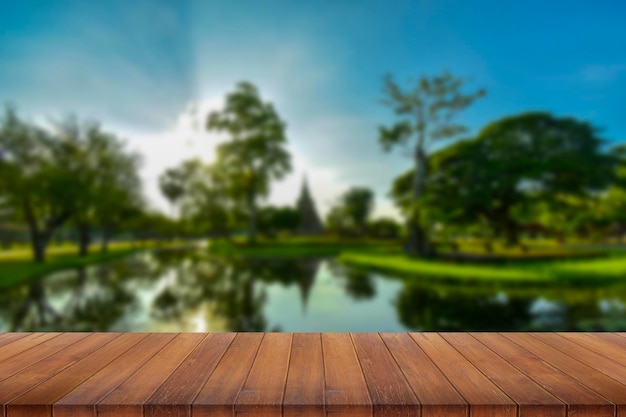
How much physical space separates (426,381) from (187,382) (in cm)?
88

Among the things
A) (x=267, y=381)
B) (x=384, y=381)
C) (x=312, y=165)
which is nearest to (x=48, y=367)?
(x=267, y=381)

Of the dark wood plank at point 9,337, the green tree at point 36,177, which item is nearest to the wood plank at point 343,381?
the dark wood plank at point 9,337

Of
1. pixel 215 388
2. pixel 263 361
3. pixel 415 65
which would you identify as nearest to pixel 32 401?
pixel 215 388

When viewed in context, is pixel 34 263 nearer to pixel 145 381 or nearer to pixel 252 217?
pixel 252 217

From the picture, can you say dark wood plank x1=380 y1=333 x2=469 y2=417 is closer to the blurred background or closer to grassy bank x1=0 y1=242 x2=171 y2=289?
the blurred background

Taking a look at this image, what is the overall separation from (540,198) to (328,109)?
440cm

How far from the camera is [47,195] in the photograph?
6918 millimetres

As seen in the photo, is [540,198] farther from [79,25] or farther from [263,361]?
[79,25]

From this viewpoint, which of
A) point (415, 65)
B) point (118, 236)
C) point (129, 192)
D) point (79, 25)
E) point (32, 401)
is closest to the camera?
point (32, 401)

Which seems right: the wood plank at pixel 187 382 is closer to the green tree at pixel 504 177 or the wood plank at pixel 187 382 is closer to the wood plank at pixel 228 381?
the wood plank at pixel 228 381

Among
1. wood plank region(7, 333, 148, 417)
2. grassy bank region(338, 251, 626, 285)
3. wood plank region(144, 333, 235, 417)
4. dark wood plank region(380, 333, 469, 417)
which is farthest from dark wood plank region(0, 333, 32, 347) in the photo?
grassy bank region(338, 251, 626, 285)

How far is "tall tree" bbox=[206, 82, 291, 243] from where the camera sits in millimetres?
6543

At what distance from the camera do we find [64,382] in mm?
1461

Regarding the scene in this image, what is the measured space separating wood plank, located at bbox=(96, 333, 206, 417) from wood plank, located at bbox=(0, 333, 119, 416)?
335 millimetres
